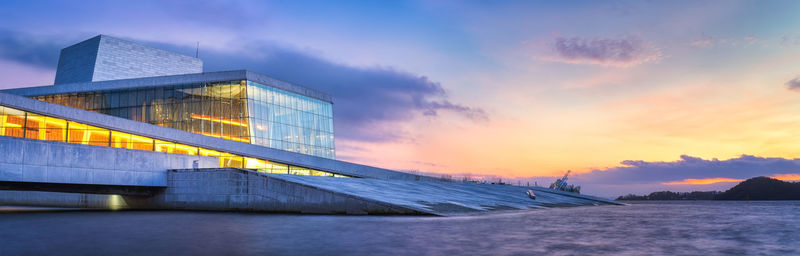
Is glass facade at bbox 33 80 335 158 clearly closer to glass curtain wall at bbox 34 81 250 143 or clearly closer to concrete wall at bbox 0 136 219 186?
glass curtain wall at bbox 34 81 250 143

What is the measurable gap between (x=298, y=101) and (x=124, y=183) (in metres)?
32.6

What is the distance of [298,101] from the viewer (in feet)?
220

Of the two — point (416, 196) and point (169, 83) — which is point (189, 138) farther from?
point (416, 196)

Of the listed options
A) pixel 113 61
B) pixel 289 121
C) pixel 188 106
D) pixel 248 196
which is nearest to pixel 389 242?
pixel 248 196

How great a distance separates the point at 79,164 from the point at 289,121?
3228 centimetres

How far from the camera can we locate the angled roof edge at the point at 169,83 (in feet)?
198

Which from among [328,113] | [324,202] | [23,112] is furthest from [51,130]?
[328,113]

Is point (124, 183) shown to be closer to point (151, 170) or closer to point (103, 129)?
point (151, 170)

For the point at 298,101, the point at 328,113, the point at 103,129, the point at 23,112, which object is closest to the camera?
the point at 23,112

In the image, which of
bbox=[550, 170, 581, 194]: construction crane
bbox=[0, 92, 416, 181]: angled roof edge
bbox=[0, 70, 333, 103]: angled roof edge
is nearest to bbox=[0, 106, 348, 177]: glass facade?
bbox=[0, 92, 416, 181]: angled roof edge

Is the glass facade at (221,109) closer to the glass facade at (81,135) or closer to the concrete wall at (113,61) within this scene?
the concrete wall at (113,61)

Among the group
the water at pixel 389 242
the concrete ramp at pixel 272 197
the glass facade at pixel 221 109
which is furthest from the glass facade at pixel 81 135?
the water at pixel 389 242

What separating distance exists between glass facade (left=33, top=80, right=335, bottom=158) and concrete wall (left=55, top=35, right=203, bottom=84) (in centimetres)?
742

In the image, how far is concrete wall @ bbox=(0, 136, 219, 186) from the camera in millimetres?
30672
